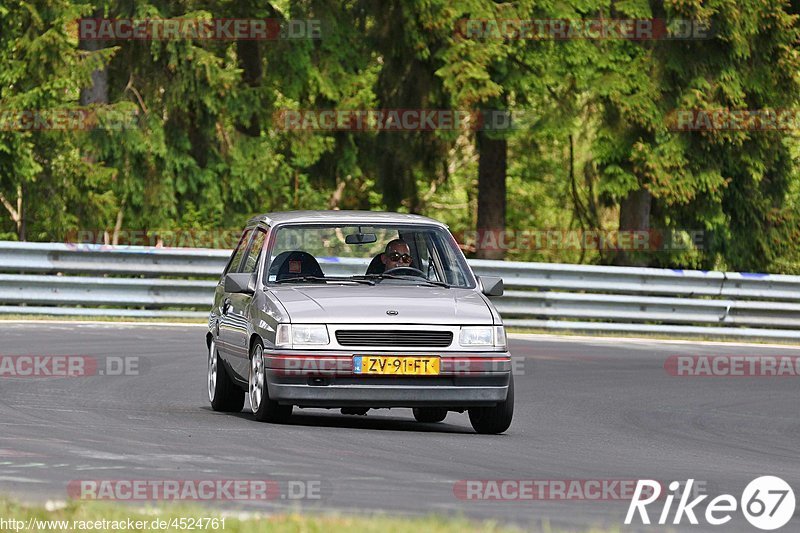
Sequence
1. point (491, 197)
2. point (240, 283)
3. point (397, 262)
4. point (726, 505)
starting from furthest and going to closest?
point (491, 197)
point (397, 262)
point (240, 283)
point (726, 505)

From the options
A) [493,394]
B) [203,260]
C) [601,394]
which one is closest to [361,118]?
[203,260]

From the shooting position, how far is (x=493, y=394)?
457 inches

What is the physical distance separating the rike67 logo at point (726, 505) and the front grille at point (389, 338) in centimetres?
261

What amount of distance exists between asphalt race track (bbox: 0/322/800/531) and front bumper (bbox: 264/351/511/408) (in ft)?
0.80

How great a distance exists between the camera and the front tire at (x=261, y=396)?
11719 millimetres

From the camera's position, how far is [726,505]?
332 inches

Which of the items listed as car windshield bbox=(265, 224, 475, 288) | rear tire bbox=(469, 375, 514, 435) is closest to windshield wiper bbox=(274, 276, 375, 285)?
car windshield bbox=(265, 224, 475, 288)

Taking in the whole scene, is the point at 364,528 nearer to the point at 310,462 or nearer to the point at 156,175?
the point at 310,462

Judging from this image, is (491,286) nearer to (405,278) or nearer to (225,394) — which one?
(405,278)

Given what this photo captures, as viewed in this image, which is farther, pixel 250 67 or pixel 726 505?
pixel 250 67

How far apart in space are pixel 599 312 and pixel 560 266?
851 mm

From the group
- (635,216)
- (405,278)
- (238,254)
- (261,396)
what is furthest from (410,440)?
(635,216)

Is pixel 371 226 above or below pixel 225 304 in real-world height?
above

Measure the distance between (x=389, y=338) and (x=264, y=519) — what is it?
4.43 m
